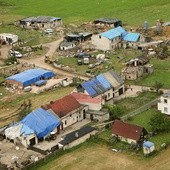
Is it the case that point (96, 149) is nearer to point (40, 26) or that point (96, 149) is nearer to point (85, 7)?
point (40, 26)

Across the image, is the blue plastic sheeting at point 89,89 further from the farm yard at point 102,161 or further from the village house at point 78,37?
the village house at point 78,37

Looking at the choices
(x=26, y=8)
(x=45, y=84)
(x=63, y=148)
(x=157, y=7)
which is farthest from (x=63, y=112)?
(x=26, y=8)

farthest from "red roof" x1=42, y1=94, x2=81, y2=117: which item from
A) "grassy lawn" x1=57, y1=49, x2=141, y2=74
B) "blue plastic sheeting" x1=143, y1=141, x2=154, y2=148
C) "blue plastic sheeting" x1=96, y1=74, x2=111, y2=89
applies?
"grassy lawn" x1=57, y1=49, x2=141, y2=74

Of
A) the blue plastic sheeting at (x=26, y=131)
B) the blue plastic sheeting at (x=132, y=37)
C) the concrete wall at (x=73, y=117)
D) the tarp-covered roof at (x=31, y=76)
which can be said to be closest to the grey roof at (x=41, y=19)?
the blue plastic sheeting at (x=132, y=37)

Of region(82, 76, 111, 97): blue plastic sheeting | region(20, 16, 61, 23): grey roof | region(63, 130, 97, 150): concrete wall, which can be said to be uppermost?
region(82, 76, 111, 97): blue plastic sheeting

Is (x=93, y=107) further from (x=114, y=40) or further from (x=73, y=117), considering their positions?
(x=114, y=40)

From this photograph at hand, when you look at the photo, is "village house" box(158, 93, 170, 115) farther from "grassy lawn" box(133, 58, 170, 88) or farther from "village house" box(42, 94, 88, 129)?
"grassy lawn" box(133, 58, 170, 88)

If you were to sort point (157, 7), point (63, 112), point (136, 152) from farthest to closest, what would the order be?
point (157, 7)
point (63, 112)
point (136, 152)
